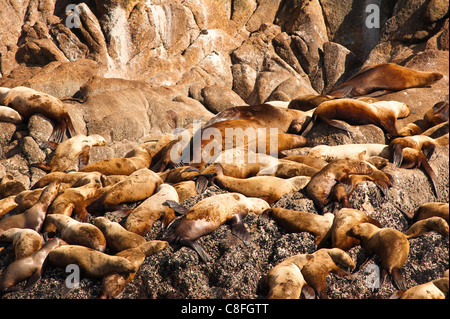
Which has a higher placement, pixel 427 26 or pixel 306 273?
pixel 427 26

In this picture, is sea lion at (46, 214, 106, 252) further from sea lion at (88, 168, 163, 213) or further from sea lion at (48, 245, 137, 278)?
sea lion at (88, 168, 163, 213)

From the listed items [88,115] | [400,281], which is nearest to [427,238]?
[400,281]

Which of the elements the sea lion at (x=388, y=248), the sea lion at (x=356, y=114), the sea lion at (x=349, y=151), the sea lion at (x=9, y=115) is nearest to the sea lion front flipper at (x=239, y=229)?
the sea lion at (x=388, y=248)

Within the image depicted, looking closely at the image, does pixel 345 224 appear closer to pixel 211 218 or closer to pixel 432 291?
pixel 432 291

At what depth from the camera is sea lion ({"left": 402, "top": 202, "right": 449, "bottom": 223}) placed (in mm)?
4727

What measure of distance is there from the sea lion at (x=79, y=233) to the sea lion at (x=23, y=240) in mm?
244

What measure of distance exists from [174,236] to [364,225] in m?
1.84

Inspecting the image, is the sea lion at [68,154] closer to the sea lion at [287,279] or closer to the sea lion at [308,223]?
the sea lion at [308,223]

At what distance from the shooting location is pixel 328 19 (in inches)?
619

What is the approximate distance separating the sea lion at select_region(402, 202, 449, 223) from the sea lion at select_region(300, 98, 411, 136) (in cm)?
222

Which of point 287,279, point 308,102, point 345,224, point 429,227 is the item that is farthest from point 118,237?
point 308,102

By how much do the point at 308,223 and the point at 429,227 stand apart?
1119 millimetres
